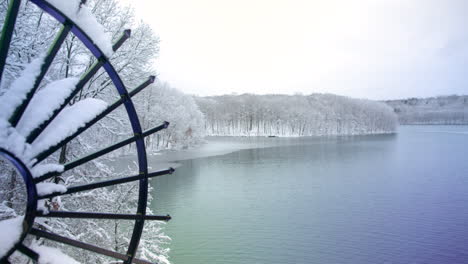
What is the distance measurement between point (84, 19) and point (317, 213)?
57.5ft

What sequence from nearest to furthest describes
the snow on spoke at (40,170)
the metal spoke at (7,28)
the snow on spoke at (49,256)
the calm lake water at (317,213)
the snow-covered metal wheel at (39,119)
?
1. the metal spoke at (7,28)
2. the snow-covered metal wheel at (39,119)
3. the snow on spoke at (40,170)
4. the snow on spoke at (49,256)
5. the calm lake water at (317,213)

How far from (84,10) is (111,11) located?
7.73m

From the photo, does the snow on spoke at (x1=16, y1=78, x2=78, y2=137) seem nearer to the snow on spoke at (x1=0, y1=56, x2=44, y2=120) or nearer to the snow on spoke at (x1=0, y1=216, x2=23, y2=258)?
the snow on spoke at (x1=0, y1=56, x2=44, y2=120)

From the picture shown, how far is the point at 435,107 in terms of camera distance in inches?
6811

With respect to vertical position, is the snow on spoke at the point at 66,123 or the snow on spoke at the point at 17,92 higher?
the snow on spoke at the point at 17,92

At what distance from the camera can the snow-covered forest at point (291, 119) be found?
8881 cm

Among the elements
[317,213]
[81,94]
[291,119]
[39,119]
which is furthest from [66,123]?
[291,119]

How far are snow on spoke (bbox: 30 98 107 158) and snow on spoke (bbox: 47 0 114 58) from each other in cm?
47

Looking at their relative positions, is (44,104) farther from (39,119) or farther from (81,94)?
(81,94)

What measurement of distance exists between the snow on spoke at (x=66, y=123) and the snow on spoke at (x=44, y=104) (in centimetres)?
12

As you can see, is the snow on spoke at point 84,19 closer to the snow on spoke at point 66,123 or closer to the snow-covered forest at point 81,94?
the snow-covered forest at point 81,94

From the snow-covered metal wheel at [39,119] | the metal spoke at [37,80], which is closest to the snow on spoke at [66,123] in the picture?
the snow-covered metal wheel at [39,119]

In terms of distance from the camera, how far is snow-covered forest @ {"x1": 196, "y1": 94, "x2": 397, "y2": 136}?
8881cm

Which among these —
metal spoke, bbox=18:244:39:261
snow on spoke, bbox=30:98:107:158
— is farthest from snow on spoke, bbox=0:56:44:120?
metal spoke, bbox=18:244:39:261
